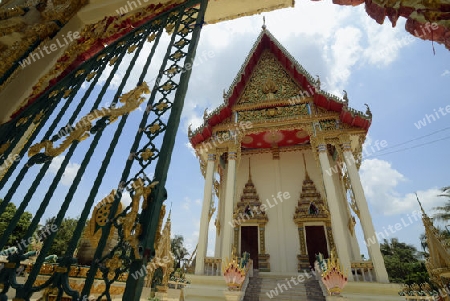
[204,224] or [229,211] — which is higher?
[229,211]

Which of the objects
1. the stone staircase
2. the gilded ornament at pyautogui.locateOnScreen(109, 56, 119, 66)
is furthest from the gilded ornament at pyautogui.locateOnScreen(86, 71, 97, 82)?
the stone staircase

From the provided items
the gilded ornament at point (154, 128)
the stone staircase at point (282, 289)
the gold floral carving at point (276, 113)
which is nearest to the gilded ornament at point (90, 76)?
the gilded ornament at point (154, 128)

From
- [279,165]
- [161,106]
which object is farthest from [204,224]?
[161,106]

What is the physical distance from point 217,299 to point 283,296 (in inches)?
67.8

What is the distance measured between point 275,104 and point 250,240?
5.65 metres

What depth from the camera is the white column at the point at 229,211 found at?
25.3 feet

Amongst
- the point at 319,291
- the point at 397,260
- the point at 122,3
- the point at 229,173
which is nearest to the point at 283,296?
the point at 319,291

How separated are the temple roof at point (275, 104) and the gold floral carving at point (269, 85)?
191 millimetres

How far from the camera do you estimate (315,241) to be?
9594mm

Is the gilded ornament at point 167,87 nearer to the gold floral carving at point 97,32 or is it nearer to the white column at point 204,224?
the gold floral carving at point 97,32

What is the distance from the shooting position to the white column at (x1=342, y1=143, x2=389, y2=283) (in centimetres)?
661

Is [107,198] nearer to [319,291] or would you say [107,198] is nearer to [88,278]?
[88,278]

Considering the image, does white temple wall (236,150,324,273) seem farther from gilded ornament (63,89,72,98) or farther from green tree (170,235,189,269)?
green tree (170,235,189,269)

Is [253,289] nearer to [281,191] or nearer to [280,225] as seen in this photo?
[280,225]
